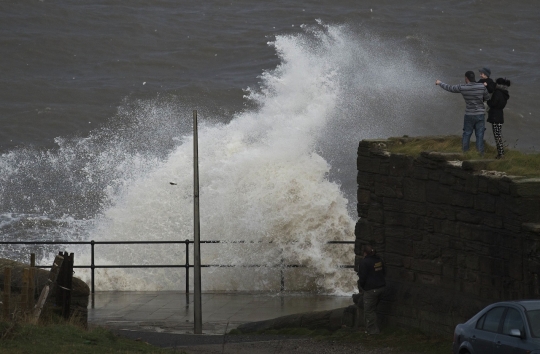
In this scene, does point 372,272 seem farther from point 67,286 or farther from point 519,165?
point 67,286

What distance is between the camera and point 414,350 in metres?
14.8

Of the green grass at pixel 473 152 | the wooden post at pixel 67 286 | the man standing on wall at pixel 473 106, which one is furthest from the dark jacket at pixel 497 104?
the wooden post at pixel 67 286

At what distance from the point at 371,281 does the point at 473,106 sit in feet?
10.5

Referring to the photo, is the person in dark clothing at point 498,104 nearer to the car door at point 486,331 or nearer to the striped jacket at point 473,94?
the striped jacket at point 473,94

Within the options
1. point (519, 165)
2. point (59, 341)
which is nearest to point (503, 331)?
point (519, 165)

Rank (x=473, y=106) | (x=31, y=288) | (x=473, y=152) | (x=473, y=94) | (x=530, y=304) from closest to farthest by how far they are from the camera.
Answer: (x=530, y=304), (x=31, y=288), (x=473, y=152), (x=473, y=94), (x=473, y=106)

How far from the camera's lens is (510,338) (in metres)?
11.0

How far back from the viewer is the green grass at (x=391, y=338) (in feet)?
48.5

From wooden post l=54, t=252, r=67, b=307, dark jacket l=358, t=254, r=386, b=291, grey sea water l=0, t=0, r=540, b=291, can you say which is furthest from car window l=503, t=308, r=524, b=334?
grey sea water l=0, t=0, r=540, b=291

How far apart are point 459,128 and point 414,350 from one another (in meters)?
27.4

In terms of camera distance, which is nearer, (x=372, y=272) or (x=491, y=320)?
(x=491, y=320)

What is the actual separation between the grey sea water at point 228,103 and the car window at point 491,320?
13032 millimetres

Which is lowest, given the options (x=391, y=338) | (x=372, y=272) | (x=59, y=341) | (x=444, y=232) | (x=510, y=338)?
(x=391, y=338)

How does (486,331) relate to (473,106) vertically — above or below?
below
